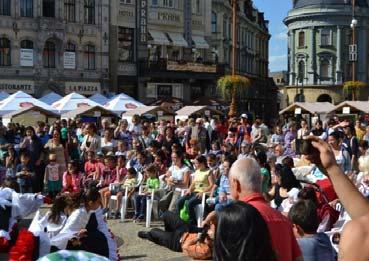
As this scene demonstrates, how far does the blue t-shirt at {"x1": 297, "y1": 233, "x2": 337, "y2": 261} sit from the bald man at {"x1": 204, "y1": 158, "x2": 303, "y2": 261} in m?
1.24

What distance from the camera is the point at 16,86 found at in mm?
38438

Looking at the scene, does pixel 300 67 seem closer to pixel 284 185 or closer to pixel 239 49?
pixel 239 49

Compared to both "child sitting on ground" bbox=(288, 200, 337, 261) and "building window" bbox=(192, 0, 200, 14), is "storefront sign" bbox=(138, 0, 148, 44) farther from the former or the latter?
"child sitting on ground" bbox=(288, 200, 337, 261)

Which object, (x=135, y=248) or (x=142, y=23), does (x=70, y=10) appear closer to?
(x=142, y=23)

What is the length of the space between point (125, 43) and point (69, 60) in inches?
199

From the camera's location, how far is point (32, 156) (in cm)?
1541

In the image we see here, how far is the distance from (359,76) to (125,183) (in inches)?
2706

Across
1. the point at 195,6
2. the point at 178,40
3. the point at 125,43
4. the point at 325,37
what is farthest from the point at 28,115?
the point at 325,37

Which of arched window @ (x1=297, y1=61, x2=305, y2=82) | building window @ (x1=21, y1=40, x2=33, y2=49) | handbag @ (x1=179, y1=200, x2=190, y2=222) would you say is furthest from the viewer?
arched window @ (x1=297, y1=61, x2=305, y2=82)

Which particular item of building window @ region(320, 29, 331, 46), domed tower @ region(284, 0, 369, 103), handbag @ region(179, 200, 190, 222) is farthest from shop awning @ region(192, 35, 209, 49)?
handbag @ region(179, 200, 190, 222)

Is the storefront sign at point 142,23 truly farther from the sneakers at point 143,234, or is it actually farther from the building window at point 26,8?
the sneakers at point 143,234

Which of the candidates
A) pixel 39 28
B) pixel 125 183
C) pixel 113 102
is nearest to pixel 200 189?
pixel 125 183

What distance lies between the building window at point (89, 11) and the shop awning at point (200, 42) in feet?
31.1

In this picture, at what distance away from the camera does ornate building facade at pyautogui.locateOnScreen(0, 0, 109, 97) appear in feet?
126
